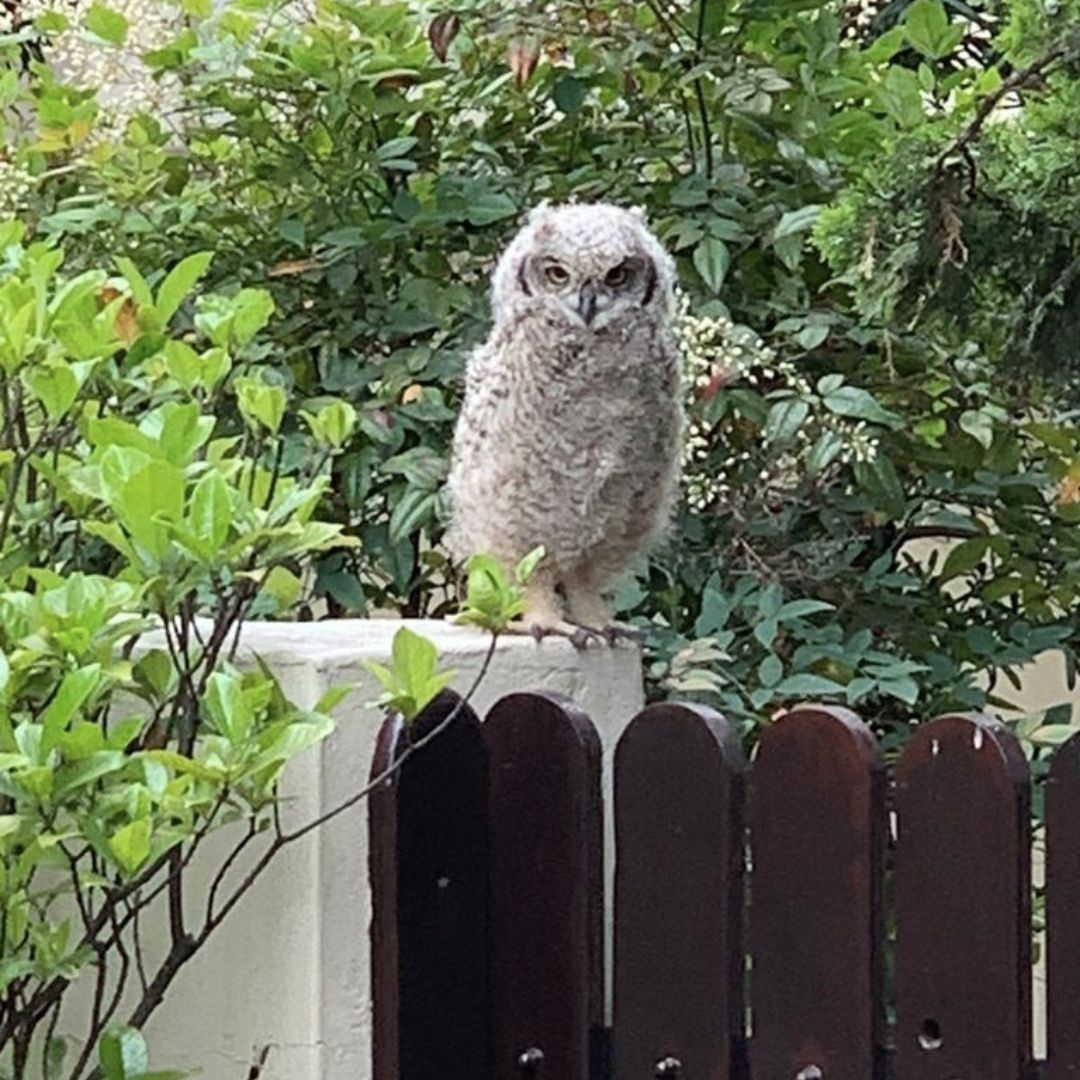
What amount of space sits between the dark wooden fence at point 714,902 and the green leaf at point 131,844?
26 centimetres

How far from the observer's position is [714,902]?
5.07ft

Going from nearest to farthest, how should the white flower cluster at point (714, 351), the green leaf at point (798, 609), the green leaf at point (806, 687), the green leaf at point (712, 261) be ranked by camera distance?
the green leaf at point (806, 687)
the green leaf at point (798, 609)
the white flower cluster at point (714, 351)
the green leaf at point (712, 261)

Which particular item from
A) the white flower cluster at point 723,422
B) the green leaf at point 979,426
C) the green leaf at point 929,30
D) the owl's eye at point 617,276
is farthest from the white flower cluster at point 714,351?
the green leaf at point 929,30

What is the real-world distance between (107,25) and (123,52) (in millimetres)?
478

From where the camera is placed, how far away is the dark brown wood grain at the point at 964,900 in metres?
1.39

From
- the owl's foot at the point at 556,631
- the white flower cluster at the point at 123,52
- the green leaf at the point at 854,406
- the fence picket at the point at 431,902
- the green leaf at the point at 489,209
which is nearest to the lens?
the fence picket at the point at 431,902

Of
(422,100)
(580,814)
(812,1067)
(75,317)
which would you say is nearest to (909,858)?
(812,1067)

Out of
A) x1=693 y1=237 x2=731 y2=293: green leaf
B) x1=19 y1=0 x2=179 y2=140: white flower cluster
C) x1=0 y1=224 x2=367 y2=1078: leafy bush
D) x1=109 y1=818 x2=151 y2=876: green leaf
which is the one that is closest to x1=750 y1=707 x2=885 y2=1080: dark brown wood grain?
x1=0 y1=224 x2=367 y2=1078: leafy bush

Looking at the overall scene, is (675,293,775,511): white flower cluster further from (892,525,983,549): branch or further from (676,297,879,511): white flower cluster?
(892,525,983,549): branch

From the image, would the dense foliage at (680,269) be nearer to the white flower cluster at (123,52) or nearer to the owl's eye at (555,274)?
the white flower cluster at (123,52)

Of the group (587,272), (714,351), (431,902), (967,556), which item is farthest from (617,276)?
(431,902)

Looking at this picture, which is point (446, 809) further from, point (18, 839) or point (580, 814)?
point (18, 839)

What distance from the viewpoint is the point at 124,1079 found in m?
1.54

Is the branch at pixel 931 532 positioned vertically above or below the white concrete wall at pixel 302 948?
above
